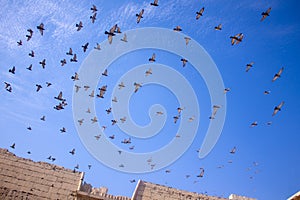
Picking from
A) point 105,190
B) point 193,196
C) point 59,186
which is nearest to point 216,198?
point 193,196

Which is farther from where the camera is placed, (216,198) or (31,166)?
(216,198)

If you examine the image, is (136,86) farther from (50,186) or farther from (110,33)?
(50,186)

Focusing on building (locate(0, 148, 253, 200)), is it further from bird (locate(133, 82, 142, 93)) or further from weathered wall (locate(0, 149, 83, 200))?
bird (locate(133, 82, 142, 93))

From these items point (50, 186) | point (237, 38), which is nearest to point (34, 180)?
point (50, 186)

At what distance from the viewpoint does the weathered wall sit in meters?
15.0

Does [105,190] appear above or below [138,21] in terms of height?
below

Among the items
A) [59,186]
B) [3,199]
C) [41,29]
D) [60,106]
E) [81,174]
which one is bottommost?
[3,199]

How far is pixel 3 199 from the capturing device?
14.4 meters

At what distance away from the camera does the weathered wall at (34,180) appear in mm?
14969

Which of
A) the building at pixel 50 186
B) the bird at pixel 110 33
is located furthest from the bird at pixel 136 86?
the building at pixel 50 186

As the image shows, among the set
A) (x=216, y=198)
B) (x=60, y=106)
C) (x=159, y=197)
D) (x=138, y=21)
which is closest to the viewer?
(x=138, y=21)

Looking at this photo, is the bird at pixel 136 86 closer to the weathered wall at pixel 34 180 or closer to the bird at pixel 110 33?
the bird at pixel 110 33

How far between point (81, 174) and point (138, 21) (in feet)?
32.1

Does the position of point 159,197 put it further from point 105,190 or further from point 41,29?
point 41,29
